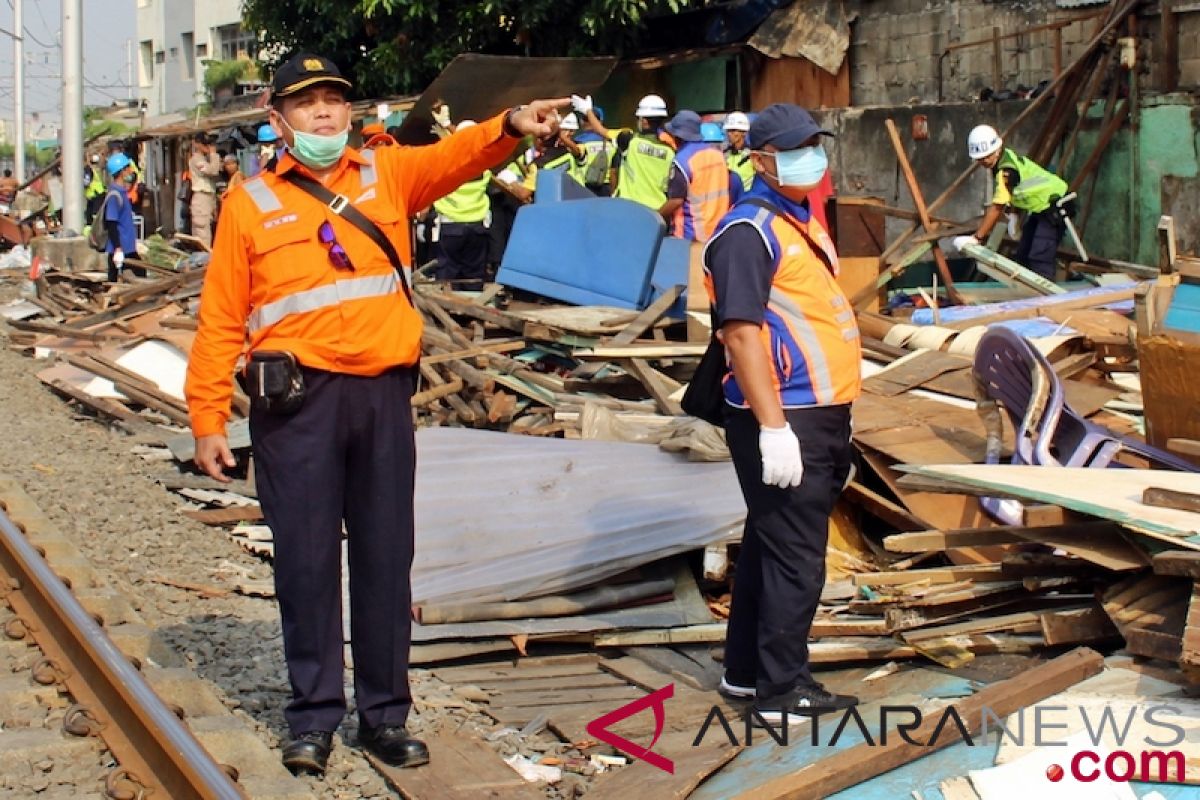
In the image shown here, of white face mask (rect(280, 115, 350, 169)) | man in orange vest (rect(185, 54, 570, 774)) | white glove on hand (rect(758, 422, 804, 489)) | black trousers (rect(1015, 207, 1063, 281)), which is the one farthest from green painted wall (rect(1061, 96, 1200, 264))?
white face mask (rect(280, 115, 350, 169))

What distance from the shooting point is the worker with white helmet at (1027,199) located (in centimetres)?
1230

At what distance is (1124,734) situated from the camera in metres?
4.33

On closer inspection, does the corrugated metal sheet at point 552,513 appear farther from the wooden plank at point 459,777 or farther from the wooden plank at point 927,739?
the wooden plank at point 927,739

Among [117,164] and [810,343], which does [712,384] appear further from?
[117,164]

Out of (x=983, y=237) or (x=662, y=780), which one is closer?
(x=662, y=780)

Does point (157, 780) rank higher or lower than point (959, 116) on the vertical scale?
lower

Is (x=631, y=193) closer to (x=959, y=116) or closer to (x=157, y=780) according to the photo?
(x=959, y=116)

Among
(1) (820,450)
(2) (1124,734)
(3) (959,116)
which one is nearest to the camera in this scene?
(2) (1124,734)

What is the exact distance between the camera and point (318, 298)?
466cm

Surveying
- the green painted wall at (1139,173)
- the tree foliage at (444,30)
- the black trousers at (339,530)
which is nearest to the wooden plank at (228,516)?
the black trousers at (339,530)

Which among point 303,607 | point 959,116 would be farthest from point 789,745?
point 959,116

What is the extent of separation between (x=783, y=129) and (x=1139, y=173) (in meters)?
11.3

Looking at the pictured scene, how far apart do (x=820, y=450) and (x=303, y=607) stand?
1.70 meters

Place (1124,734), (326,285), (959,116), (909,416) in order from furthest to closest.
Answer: (959,116)
(909,416)
(326,285)
(1124,734)
